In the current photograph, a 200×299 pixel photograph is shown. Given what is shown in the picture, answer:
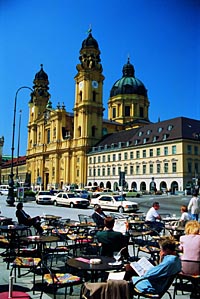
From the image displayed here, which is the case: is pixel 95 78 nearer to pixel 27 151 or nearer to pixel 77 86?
pixel 77 86

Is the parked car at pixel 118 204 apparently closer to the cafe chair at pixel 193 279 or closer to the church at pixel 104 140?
the church at pixel 104 140

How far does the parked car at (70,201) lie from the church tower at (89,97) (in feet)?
165

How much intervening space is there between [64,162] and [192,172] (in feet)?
125

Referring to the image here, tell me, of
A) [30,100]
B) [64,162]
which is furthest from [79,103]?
[30,100]

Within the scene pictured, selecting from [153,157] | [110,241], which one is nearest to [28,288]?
[110,241]

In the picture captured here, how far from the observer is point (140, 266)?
5.42 meters

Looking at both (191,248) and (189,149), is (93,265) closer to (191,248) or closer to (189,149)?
(191,248)

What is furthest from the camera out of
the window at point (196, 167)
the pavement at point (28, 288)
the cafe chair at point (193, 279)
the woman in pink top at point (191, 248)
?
the window at point (196, 167)

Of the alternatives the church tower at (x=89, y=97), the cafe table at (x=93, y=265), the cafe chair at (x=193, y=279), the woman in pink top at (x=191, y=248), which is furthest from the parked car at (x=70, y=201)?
the church tower at (x=89, y=97)

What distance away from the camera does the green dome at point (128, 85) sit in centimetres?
10344

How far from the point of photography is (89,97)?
88.0 m

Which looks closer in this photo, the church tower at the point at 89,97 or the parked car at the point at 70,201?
the parked car at the point at 70,201

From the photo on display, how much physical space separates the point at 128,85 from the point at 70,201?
74.3 m

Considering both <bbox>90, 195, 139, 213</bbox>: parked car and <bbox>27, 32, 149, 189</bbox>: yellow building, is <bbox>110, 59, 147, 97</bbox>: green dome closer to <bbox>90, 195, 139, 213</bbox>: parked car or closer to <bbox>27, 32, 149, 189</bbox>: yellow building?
<bbox>27, 32, 149, 189</bbox>: yellow building
